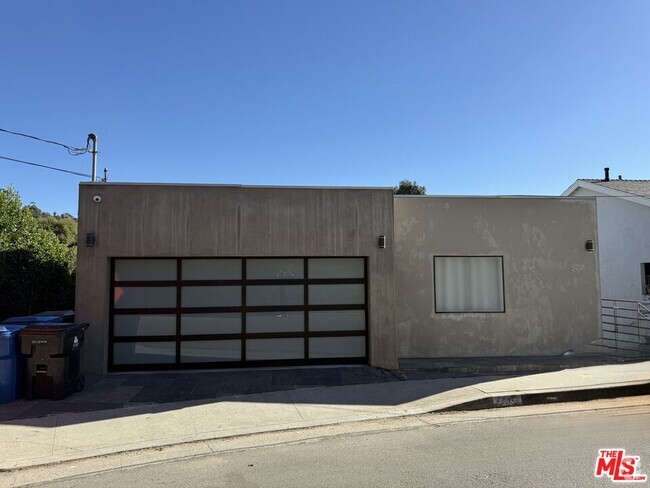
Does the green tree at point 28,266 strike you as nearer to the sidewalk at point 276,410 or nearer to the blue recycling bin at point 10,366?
the blue recycling bin at point 10,366

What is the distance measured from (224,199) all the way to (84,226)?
274cm

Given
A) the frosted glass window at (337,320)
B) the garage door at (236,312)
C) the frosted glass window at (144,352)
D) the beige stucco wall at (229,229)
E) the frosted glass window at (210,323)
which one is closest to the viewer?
the beige stucco wall at (229,229)

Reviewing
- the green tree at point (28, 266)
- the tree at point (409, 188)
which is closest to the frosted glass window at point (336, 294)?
the green tree at point (28, 266)

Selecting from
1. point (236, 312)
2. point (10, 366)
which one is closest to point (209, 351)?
point (236, 312)

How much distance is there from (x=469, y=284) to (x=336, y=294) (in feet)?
10.8

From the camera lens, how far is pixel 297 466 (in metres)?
4.99

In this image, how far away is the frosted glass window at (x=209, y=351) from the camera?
9.79 m

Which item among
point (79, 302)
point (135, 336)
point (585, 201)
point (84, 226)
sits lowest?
point (135, 336)

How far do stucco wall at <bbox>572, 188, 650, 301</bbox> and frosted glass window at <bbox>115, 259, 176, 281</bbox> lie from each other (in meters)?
12.0

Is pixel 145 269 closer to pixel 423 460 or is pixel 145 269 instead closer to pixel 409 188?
pixel 423 460

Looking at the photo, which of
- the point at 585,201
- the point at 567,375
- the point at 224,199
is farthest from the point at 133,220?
the point at 585,201

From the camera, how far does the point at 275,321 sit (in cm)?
1009

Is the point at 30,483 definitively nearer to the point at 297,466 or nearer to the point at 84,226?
the point at 297,466

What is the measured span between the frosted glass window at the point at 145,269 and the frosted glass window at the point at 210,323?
923 mm
